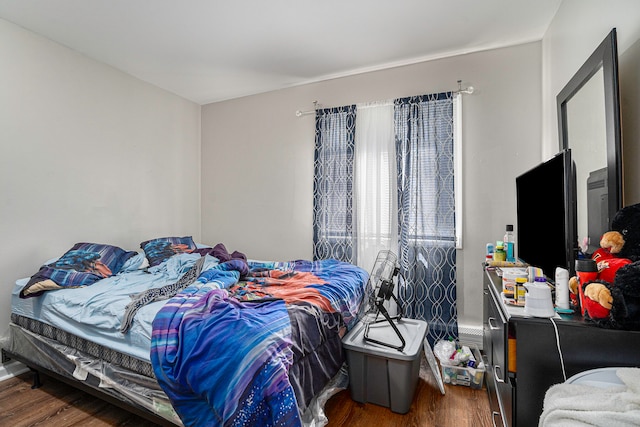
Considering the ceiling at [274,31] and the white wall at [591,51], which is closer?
the white wall at [591,51]

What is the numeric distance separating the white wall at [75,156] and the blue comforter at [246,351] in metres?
1.66

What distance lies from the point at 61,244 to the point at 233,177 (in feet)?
6.14

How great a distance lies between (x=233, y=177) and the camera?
161 inches

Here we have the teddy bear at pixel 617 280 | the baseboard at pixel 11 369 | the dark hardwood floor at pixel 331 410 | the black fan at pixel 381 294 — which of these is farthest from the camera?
the baseboard at pixel 11 369

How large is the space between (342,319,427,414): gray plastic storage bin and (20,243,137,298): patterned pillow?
1999mm

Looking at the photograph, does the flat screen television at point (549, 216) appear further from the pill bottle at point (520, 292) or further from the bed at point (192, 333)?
the bed at point (192, 333)

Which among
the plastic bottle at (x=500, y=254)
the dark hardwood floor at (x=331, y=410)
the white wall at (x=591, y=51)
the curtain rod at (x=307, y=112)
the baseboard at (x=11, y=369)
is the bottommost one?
the dark hardwood floor at (x=331, y=410)

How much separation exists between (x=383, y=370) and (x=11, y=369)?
2820 mm

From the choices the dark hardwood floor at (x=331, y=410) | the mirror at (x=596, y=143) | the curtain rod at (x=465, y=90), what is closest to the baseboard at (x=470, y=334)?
the dark hardwood floor at (x=331, y=410)

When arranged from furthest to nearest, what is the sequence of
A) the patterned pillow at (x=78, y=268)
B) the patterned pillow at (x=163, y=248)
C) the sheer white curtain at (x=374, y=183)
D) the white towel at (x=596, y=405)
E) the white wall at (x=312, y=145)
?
1. the sheer white curtain at (x=374, y=183)
2. the patterned pillow at (x=163, y=248)
3. the white wall at (x=312, y=145)
4. the patterned pillow at (x=78, y=268)
5. the white towel at (x=596, y=405)

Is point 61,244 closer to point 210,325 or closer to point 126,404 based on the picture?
point 126,404

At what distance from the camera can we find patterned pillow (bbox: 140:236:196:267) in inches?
120

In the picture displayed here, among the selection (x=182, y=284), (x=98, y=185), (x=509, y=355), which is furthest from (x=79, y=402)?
(x=509, y=355)

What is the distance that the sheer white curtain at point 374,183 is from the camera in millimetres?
3188
